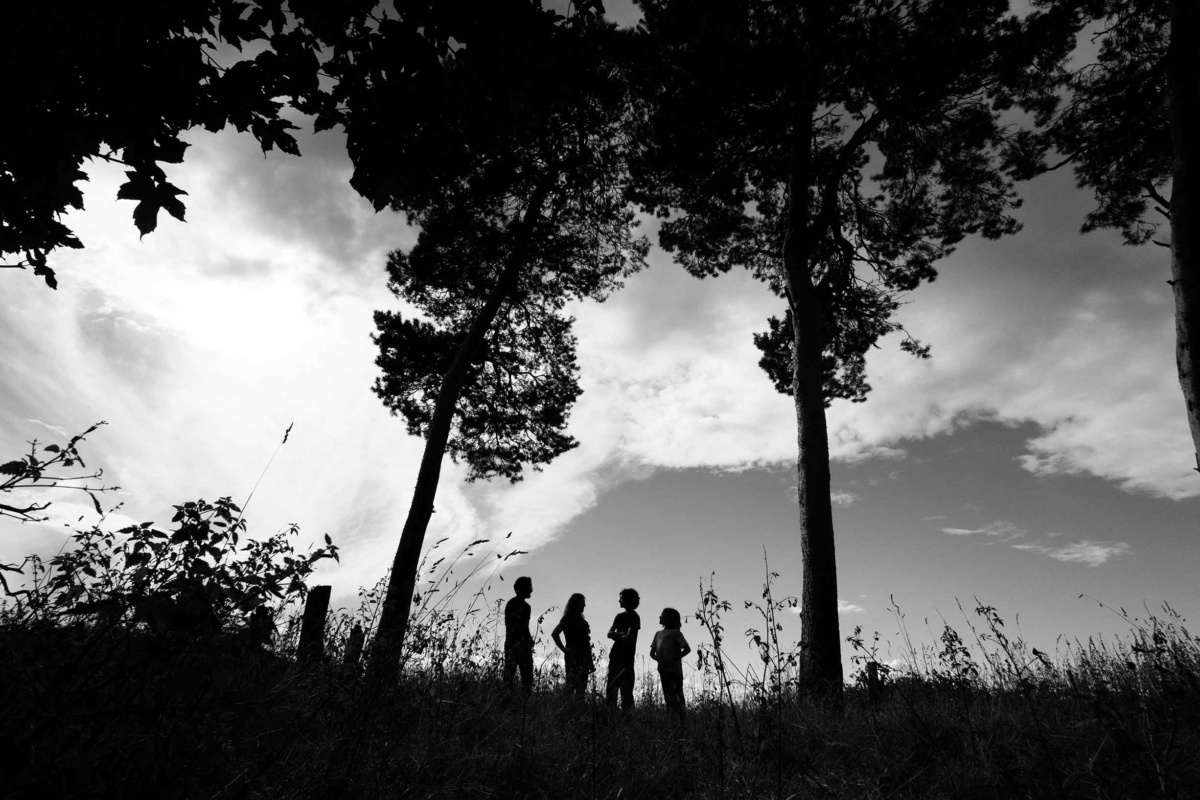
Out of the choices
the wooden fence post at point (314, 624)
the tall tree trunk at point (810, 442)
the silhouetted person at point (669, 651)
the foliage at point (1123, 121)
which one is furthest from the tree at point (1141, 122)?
the wooden fence post at point (314, 624)

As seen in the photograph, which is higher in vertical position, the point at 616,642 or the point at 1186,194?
the point at 1186,194

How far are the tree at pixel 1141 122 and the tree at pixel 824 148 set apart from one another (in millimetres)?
463

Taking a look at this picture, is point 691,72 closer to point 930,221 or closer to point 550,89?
point 930,221

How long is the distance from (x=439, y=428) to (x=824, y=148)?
767cm

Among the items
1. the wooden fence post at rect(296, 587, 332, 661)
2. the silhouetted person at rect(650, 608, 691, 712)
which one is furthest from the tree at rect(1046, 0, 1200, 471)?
the wooden fence post at rect(296, 587, 332, 661)

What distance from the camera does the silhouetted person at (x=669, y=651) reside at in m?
6.18

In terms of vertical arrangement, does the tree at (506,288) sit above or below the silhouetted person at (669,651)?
above

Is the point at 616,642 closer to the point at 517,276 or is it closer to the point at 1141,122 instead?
the point at 517,276

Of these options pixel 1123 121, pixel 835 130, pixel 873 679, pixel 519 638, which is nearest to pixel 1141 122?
pixel 1123 121

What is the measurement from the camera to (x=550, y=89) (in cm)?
265

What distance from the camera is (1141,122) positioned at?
720 centimetres

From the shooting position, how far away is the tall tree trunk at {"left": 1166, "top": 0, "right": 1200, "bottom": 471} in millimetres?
5172

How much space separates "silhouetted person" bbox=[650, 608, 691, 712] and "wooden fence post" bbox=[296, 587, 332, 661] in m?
3.47

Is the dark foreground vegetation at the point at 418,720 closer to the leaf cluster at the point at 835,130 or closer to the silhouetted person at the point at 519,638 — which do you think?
the silhouetted person at the point at 519,638
